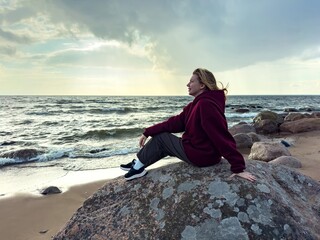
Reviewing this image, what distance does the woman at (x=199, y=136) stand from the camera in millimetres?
3779

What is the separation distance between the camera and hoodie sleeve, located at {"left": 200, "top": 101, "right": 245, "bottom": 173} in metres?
3.76

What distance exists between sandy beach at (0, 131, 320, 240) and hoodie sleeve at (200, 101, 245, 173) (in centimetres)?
363

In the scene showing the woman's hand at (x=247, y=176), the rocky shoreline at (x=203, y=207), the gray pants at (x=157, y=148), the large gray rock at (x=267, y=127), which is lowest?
the large gray rock at (x=267, y=127)

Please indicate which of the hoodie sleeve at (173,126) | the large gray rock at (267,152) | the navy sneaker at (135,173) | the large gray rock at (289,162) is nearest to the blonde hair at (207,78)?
the hoodie sleeve at (173,126)

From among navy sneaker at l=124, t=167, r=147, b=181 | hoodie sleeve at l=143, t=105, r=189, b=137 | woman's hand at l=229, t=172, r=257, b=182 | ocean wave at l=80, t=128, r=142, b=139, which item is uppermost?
hoodie sleeve at l=143, t=105, r=189, b=137

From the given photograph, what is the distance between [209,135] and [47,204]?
481 centimetres

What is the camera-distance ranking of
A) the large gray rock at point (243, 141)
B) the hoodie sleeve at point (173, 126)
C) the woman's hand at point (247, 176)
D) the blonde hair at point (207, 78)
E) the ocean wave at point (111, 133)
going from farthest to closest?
the ocean wave at point (111, 133), the large gray rock at point (243, 141), the hoodie sleeve at point (173, 126), the blonde hair at point (207, 78), the woman's hand at point (247, 176)

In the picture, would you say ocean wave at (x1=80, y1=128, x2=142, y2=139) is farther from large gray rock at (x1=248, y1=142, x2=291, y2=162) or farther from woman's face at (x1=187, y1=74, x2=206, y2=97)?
woman's face at (x1=187, y1=74, x2=206, y2=97)

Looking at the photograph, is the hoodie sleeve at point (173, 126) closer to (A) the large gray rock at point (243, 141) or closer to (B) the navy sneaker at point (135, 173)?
(B) the navy sneaker at point (135, 173)

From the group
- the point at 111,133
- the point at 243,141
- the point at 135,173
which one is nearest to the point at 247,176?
the point at 135,173

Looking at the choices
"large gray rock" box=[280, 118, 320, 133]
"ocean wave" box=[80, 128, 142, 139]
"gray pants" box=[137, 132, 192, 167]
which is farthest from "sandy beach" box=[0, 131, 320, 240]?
"large gray rock" box=[280, 118, 320, 133]

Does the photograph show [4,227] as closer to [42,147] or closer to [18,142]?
[42,147]

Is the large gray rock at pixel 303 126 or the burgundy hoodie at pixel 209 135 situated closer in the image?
the burgundy hoodie at pixel 209 135

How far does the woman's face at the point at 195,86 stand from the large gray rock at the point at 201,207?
0.94 meters
